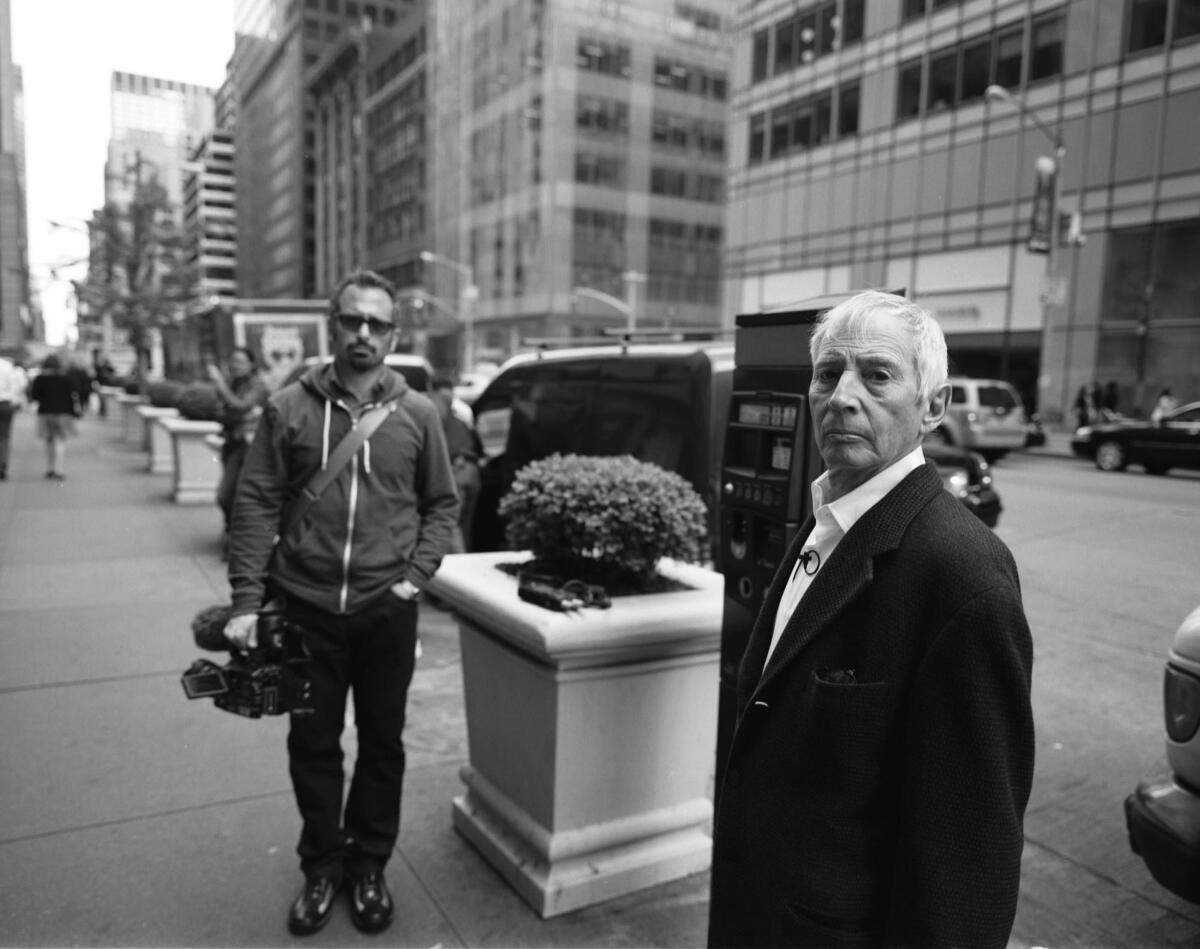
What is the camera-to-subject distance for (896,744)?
1.56 m

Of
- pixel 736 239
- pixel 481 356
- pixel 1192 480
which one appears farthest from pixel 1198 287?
pixel 481 356

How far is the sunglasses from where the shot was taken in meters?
2.98

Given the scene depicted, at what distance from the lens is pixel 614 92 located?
202ft

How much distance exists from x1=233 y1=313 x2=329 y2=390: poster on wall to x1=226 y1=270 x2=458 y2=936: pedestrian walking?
18051 millimetres

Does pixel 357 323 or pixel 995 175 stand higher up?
pixel 995 175

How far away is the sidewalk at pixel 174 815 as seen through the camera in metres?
2.95

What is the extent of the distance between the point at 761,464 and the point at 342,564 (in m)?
1.34

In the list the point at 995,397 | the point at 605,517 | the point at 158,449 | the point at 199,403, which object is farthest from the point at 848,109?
the point at 605,517

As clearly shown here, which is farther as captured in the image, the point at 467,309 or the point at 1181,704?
the point at 467,309

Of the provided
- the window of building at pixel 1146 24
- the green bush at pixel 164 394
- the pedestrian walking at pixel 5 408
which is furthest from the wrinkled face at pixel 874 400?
the window of building at pixel 1146 24

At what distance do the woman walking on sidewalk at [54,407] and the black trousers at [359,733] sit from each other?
39.8 ft

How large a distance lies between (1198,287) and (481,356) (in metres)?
42.1

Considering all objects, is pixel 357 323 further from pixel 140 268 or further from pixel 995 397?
pixel 140 268

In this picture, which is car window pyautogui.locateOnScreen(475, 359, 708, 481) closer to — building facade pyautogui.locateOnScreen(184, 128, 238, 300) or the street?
the street
